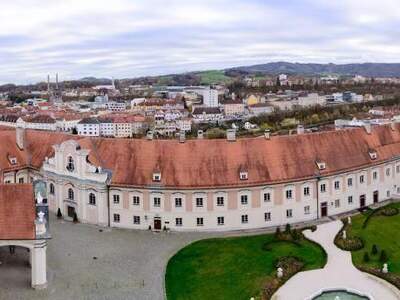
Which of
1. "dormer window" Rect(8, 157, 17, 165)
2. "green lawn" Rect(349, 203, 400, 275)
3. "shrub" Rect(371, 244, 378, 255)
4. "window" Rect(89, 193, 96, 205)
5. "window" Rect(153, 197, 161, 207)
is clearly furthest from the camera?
"dormer window" Rect(8, 157, 17, 165)

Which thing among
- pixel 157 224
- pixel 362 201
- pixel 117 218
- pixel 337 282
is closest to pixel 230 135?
Result: pixel 157 224

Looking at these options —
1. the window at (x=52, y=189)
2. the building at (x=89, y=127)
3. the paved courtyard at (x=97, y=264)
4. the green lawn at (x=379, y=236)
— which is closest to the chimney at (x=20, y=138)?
the window at (x=52, y=189)

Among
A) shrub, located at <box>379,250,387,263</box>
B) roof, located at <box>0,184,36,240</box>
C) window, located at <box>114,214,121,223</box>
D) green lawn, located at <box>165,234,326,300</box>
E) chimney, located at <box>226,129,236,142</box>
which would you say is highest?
chimney, located at <box>226,129,236,142</box>

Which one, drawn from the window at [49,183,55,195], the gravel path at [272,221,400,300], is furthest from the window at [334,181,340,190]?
the window at [49,183,55,195]

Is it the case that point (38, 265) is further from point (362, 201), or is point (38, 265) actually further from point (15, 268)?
point (362, 201)

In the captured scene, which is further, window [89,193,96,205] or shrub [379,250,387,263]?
window [89,193,96,205]

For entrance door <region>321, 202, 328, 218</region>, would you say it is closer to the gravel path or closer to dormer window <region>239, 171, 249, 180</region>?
dormer window <region>239, 171, 249, 180</region>

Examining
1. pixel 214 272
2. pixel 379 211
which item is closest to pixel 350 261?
pixel 214 272
